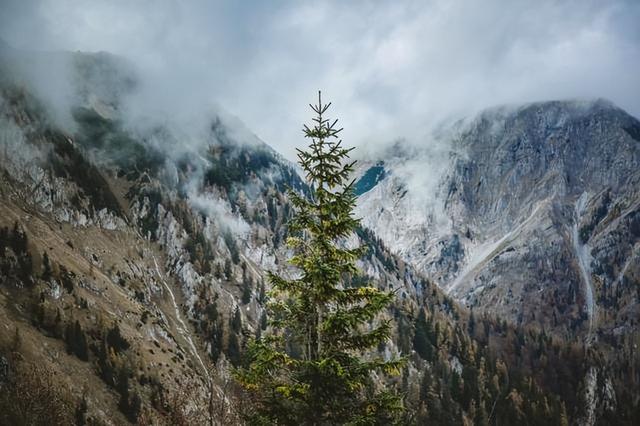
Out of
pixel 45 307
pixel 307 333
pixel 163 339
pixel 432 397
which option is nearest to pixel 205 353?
pixel 163 339

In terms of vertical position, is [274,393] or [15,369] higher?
[15,369]

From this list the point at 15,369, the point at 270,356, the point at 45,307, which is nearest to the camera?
the point at 270,356

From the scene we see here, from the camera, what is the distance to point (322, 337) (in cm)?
1556

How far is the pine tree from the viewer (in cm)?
1462

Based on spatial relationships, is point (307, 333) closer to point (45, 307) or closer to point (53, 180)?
point (45, 307)

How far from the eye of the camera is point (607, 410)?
650ft

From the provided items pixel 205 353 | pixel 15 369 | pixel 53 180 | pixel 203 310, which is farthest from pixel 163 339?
→ pixel 53 180

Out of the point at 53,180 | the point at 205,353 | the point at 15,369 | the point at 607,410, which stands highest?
the point at 53,180

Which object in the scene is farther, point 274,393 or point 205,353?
point 205,353

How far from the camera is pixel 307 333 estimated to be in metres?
15.7

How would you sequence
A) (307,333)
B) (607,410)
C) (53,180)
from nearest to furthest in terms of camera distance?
1. (307,333)
2. (53,180)
3. (607,410)

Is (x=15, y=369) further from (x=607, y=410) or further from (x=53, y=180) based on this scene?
(x=607, y=410)

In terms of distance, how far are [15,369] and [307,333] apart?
3497 inches

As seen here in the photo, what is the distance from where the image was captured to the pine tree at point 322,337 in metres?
14.6
